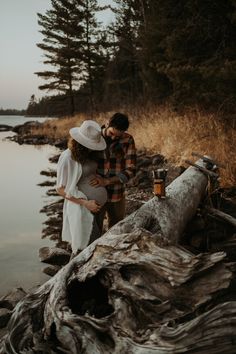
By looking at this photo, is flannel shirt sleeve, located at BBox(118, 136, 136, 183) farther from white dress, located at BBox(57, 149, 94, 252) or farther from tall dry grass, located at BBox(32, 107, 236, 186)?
tall dry grass, located at BBox(32, 107, 236, 186)

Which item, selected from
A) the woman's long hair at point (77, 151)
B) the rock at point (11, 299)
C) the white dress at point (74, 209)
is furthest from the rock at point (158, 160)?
the woman's long hair at point (77, 151)

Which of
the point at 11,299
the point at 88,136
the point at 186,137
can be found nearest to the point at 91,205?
the point at 88,136

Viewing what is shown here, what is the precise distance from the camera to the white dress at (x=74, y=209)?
4211mm

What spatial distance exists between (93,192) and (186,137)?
6.99 m

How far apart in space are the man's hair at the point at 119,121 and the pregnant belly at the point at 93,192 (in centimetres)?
66

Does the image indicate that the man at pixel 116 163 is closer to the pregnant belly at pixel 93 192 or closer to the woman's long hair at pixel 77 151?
the pregnant belly at pixel 93 192

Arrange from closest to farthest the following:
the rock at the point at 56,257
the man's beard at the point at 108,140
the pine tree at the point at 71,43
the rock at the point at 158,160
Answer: the man's beard at the point at 108,140 < the rock at the point at 56,257 < the rock at the point at 158,160 < the pine tree at the point at 71,43

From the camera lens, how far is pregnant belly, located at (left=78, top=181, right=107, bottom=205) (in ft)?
14.5

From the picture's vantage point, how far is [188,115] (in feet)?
41.5

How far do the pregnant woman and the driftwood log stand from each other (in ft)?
1.60

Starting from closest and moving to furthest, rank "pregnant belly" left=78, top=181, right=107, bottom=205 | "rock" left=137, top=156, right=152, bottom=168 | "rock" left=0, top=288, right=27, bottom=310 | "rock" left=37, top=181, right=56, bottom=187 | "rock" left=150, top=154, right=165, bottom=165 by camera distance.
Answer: "pregnant belly" left=78, top=181, right=107, bottom=205 < "rock" left=0, top=288, right=27, bottom=310 < "rock" left=150, top=154, right=165, bottom=165 < "rock" left=137, top=156, right=152, bottom=168 < "rock" left=37, top=181, right=56, bottom=187

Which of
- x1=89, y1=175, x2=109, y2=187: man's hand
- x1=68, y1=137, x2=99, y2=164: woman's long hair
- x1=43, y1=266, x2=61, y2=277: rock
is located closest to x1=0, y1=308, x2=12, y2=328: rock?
x1=43, y1=266, x2=61, y2=277: rock

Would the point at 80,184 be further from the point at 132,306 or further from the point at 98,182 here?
the point at 132,306

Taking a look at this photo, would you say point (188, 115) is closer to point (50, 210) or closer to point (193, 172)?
point (50, 210)
